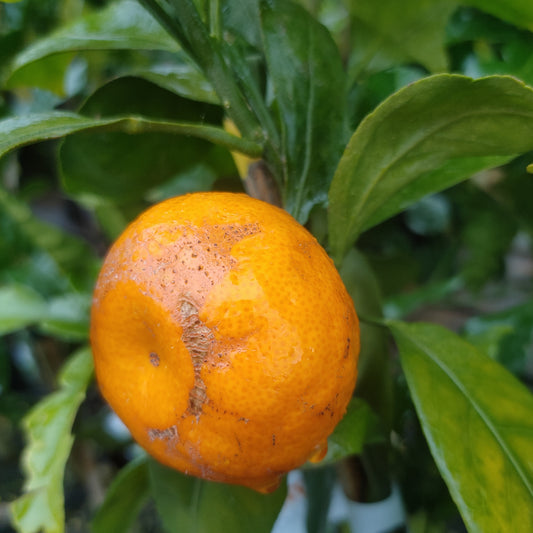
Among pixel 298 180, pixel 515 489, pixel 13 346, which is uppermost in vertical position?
pixel 298 180

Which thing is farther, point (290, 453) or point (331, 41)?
point (331, 41)

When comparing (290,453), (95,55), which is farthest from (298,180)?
(95,55)

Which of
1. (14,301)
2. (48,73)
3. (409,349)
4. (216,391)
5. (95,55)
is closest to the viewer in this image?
(216,391)

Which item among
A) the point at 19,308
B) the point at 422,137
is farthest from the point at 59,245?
the point at 422,137

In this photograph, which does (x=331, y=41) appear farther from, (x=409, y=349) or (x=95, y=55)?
(x=95, y=55)

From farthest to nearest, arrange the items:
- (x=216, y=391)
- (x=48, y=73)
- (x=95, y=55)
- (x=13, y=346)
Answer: (x=13, y=346)
(x=95, y=55)
(x=48, y=73)
(x=216, y=391)

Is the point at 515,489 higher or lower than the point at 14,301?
higher

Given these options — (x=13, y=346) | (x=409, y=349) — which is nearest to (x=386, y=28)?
(x=409, y=349)
